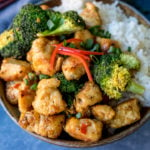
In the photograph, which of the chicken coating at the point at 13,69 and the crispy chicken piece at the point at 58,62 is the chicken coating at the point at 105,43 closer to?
the crispy chicken piece at the point at 58,62

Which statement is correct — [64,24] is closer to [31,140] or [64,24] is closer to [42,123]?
[42,123]

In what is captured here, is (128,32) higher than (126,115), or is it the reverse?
(128,32)

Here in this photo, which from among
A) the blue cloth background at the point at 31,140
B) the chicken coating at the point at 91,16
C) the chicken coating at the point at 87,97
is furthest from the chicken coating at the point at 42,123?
the chicken coating at the point at 91,16

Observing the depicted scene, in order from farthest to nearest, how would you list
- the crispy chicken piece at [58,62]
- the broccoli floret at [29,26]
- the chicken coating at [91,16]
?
the chicken coating at [91,16] → the broccoli floret at [29,26] → the crispy chicken piece at [58,62]

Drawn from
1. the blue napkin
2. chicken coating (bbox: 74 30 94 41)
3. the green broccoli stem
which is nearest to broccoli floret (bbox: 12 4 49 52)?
chicken coating (bbox: 74 30 94 41)

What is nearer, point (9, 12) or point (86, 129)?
point (86, 129)

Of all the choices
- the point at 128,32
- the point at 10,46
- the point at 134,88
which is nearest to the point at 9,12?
the point at 10,46

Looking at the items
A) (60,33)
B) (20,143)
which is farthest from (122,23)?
(20,143)
